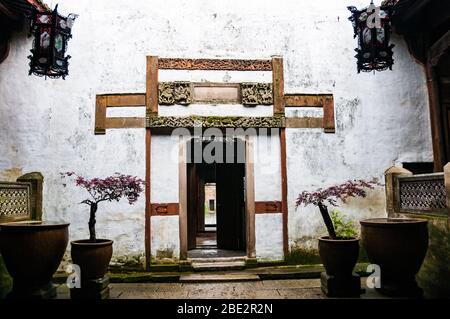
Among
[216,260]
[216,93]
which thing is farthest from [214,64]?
[216,260]

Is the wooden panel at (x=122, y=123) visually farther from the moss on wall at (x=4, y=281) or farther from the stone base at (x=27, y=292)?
the stone base at (x=27, y=292)

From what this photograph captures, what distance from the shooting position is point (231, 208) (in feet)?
27.3

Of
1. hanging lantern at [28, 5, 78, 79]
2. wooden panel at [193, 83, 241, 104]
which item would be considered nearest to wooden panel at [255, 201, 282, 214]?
wooden panel at [193, 83, 241, 104]

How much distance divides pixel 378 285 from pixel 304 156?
271 centimetres

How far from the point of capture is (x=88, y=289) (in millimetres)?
4582

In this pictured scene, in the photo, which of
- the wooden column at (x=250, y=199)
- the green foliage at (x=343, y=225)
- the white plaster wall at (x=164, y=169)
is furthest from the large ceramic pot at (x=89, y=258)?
the green foliage at (x=343, y=225)

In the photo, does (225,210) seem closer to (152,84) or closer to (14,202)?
(152,84)

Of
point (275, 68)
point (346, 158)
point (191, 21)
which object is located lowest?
point (346, 158)

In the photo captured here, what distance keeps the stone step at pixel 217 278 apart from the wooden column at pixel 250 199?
2.12 ft

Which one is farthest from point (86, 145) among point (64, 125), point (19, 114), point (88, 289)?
point (88, 289)

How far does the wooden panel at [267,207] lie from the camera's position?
259 inches

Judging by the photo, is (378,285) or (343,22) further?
(343,22)

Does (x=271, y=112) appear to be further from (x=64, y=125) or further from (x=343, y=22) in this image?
(x=64, y=125)

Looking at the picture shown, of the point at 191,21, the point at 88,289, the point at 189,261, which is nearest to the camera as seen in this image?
the point at 88,289
